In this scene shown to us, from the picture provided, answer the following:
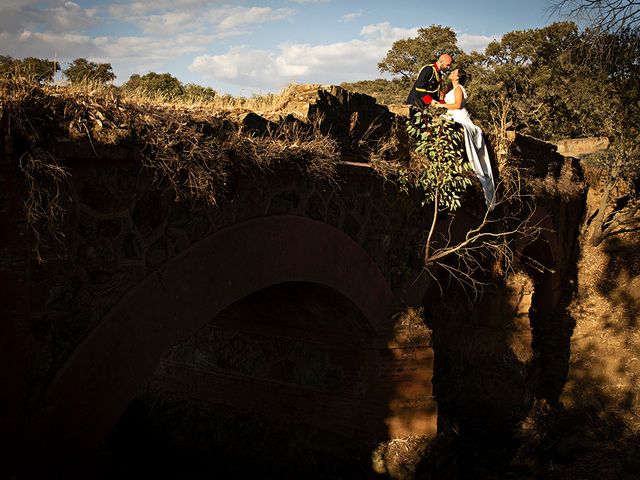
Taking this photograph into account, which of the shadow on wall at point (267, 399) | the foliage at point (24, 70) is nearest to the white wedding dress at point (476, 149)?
the shadow on wall at point (267, 399)

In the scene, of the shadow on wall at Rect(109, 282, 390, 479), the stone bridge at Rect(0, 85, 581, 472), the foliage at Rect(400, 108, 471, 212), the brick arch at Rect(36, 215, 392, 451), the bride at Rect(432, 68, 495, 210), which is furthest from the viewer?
the bride at Rect(432, 68, 495, 210)

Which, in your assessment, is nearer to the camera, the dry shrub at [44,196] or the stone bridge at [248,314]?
the dry shrub at [44,196]

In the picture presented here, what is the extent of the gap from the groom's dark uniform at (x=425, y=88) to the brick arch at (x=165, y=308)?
241 centimetres

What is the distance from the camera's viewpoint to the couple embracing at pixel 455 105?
8.05 m

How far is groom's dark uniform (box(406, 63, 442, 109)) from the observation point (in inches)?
316

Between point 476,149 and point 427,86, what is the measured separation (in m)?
1.04

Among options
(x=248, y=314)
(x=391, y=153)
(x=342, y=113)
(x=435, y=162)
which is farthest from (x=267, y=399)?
(x=342, y=113)

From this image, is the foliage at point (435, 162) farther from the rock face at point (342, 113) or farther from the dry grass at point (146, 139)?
the dry grass at point (146, 139)

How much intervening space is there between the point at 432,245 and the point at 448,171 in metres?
0.90

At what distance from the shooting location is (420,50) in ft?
88.6

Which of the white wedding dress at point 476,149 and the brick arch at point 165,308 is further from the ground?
the white wedding dress at point 476,149

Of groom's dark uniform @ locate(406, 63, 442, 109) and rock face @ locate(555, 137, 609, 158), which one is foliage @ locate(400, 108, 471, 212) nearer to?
groom's dark uniform @ locate(406, 63, 442, 109)

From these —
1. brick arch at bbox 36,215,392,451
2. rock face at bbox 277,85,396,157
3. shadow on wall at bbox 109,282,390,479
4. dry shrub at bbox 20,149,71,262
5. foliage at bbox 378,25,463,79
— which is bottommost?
shadow on wall at bbox 109,282,390,479

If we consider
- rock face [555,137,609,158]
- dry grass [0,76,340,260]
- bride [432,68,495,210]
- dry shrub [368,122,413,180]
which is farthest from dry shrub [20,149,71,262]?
rock face [555,137,609,158]
